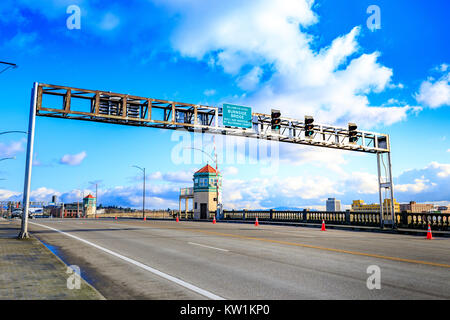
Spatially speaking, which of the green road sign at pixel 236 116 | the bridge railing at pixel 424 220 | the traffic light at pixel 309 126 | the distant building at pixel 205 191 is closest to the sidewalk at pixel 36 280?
the green road sign at pixel 236 116

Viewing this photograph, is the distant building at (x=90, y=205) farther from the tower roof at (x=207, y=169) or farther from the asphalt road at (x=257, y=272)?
the asphalt road at (x=257, y=272)

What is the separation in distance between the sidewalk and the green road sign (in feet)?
50.1

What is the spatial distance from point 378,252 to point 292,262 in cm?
415

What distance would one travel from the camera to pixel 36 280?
7.07 m

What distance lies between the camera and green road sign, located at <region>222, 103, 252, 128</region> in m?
23.7

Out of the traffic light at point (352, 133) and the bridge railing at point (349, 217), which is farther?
the traffic light at point (352, 133)

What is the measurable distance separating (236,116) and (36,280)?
1847 cm

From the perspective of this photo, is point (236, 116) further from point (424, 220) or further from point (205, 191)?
point (205, 191)

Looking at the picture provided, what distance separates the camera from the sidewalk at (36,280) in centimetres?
587

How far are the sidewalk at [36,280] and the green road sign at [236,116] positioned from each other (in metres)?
15.3

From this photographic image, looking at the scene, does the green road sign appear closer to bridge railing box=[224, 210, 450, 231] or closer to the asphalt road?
the asphalt road
